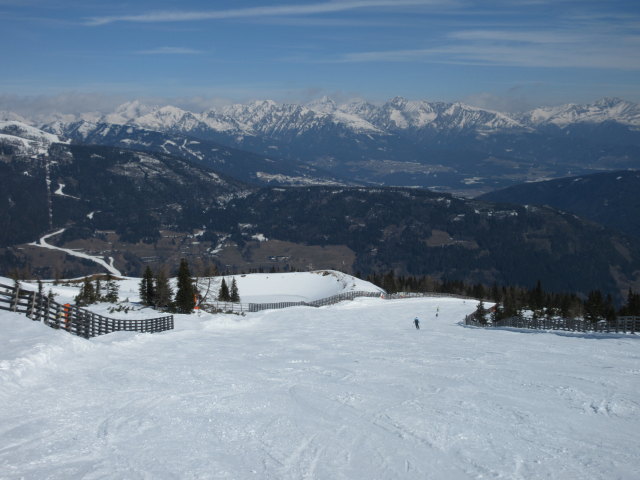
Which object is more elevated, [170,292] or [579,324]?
[170,292]

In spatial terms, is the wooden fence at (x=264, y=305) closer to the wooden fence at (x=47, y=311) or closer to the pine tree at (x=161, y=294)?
the pine tree at (x=161, y=294)

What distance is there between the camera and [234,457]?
13508 millimetres

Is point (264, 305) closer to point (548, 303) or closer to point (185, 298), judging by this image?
point (185, 298)

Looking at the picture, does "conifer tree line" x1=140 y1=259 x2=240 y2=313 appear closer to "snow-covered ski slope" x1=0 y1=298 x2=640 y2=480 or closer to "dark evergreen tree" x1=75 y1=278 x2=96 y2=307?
"dark evergreen tree" x1=75 y1=278 x2=96 y2=307

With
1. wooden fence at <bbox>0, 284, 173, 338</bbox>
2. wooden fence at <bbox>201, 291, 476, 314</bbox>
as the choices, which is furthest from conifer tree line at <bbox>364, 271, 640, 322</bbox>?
wooden fence at <bbox>0, 284, 173, 338</bbox>

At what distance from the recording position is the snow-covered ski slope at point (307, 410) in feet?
43.2

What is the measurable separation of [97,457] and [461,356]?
20.2m

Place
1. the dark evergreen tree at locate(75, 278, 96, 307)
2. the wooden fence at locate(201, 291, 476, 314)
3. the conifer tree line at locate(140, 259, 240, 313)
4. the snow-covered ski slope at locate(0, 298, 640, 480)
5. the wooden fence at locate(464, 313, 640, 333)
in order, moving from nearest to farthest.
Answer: the snow-covered ski slope at locate(0, 298, 640, 480) < the wooden fence at locate(464, 313, 640, 333) < the conifer tree line at locate(140, 259, 240, 313) < the dark evergreen tree at locate(75, 278, 96, 307) < the wooden fence at locate(201, 291, 476, 314)

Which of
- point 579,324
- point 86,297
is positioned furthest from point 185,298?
point 579,324

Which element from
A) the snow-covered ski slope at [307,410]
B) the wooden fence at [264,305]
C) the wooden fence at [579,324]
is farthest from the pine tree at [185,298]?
the wooden fence at [579,324]

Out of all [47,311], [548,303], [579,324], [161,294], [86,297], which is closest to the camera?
[47,311]

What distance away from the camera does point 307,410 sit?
1788 centimetres


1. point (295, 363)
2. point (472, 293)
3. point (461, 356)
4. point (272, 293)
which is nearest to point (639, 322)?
point (461, 356)

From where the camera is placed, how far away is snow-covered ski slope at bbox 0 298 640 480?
13180mm
